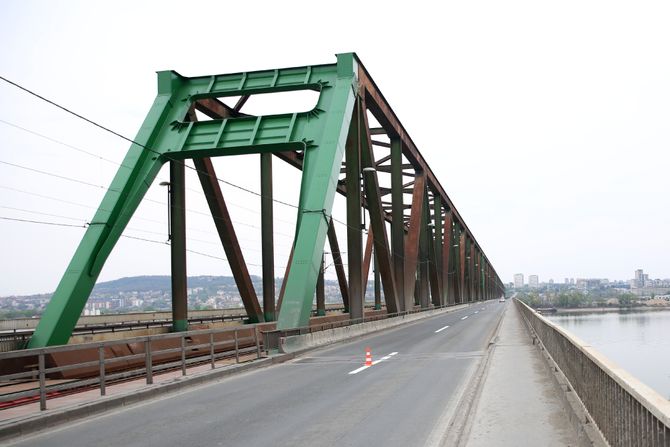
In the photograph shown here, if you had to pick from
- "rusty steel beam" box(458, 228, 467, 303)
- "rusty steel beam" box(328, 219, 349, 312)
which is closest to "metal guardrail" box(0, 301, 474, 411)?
"rusty steel beam" box(328, 219, 349, 312)

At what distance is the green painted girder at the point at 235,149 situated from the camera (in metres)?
22.8

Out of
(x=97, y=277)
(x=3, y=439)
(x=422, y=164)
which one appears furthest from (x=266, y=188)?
(x=3, y=439)

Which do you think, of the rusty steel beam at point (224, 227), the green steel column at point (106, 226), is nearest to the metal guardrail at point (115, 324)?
the green steel column at point (106, 226)

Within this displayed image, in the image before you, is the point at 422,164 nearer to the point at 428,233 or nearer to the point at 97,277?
the point at 428,233

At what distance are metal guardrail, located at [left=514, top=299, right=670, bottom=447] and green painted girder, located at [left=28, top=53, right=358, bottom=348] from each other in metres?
15.3

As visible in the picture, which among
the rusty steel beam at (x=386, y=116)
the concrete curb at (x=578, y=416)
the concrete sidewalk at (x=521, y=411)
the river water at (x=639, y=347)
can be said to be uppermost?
the rusty steel beam at (x=386, y=116)

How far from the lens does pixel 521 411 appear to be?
10227 mm

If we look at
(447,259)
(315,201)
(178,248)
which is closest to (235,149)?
(315,201)

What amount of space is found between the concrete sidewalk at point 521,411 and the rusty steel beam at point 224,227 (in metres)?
17.9

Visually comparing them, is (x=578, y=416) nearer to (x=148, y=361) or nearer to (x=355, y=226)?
(x=148, y=361)

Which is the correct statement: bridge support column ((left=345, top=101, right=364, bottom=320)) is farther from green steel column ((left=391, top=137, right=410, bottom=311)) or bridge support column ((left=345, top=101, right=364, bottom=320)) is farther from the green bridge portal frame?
green steel column ((left=391, top=137, right=410, bottom=311))

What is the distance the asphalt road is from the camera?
29.5 ft

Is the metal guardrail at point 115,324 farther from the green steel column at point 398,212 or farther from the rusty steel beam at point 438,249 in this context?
the rusty steel beam at point 438,249

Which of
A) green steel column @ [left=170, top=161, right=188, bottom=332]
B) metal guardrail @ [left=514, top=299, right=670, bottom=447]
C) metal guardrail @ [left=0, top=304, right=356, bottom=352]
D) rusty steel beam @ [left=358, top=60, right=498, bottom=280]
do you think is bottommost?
metal guardrail @ [left=0, top=304, right=356, bottom=352]
